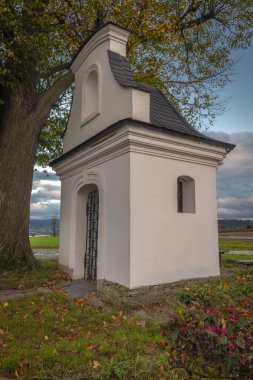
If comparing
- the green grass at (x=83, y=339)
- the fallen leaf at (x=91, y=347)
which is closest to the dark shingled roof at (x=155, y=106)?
the green grass at (x=83, y=339)

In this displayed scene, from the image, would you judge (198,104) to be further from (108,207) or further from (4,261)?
(4,261)

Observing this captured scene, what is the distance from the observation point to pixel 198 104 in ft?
50.0

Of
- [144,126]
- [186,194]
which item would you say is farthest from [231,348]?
[186,194]

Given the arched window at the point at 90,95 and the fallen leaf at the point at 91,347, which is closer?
the fallen leaf at the point at 91,347

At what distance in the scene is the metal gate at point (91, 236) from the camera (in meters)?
8.89

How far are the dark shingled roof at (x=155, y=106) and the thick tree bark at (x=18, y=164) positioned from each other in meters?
2.91

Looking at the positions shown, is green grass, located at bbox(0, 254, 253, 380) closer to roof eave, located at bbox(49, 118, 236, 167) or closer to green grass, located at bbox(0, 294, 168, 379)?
green grass, located at bbox(0, 294, 168, 379)

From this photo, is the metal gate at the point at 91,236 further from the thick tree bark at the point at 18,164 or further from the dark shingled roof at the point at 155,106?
the dark shingled roof at the point at 155,106

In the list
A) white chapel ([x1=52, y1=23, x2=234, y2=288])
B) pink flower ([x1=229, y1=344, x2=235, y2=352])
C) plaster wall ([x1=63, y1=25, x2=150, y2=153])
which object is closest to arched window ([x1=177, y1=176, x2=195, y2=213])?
white chapel ([x1=52, y1=23, x2=234, y2=288])

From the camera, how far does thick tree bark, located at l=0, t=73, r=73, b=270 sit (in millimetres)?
8594

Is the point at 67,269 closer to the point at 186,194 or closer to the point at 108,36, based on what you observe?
the point at 186,194

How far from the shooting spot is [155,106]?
8.66 metres

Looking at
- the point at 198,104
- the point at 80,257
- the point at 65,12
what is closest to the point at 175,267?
the point at 80,257

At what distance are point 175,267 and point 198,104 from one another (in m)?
10.3
